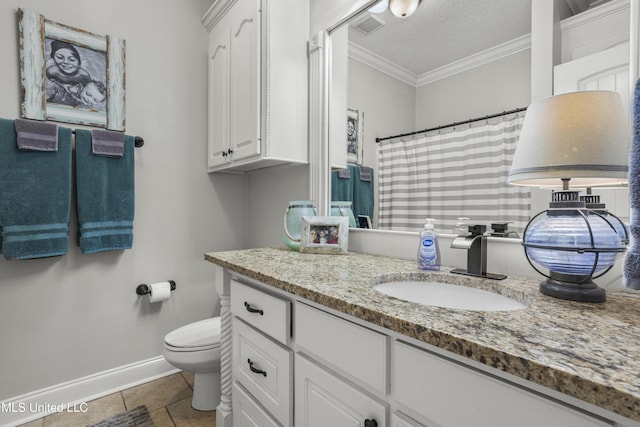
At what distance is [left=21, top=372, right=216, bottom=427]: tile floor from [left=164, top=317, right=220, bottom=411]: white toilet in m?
0.07

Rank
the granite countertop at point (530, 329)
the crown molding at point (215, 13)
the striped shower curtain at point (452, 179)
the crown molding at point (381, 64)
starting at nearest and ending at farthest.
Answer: the granite countertop at point (530, 329) < the striped shower curtain at point (452, 179) < the crown molding at point (381, 64) < the crown molding at point (215, 13)

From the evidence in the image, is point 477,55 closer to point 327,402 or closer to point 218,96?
point 327,402

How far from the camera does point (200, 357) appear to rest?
5.19 feet

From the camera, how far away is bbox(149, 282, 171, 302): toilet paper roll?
195 centimetres

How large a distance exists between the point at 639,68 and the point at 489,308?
74cm

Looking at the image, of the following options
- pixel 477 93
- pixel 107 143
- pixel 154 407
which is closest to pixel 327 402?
pixel 477 93

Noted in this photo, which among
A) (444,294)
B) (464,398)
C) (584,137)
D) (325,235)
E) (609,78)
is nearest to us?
(464,398)

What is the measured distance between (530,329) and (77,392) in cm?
227

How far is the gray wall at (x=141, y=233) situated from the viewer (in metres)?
1.62

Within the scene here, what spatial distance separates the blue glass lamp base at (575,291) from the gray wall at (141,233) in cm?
204

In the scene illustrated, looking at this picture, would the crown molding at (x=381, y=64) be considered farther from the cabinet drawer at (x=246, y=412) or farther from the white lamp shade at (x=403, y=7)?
the cabinet drawer at (x=246, y=412)

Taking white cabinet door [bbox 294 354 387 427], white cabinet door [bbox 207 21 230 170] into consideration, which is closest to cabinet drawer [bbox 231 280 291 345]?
white cabinet door [bbox 294 354 387 427]

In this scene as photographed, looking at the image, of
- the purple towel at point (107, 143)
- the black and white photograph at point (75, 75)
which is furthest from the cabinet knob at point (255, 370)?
the black and white photograph at point (75, 75)

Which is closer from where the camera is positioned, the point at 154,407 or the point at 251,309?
the point at 251,309
